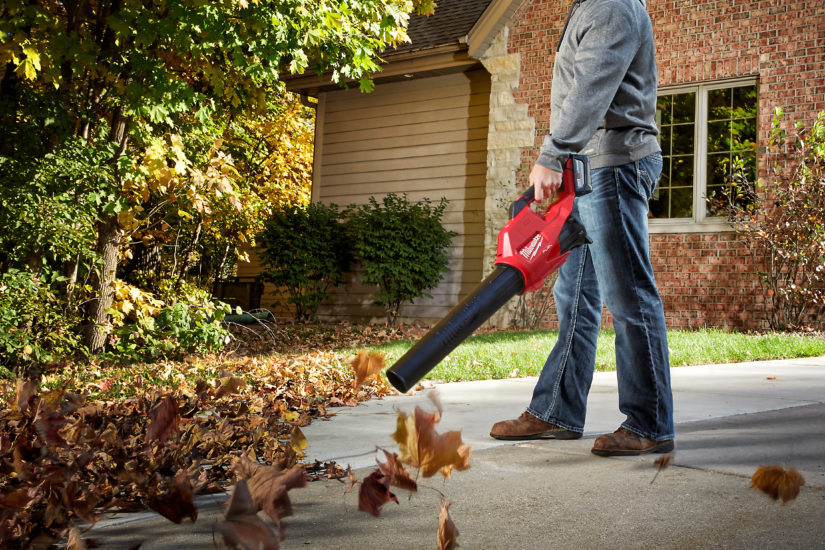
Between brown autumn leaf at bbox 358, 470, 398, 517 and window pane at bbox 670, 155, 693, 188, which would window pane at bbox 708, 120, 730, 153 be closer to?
window pane at bbox 670, 155, 693, 188

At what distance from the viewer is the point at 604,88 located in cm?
288

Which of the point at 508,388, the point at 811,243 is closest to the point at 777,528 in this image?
the point at 508,388

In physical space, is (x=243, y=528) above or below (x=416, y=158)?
below

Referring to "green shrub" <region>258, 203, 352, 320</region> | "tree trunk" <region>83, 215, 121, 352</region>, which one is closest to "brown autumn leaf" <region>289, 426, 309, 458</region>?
"tree trunk" <region>83, 215, 121, 352</region>

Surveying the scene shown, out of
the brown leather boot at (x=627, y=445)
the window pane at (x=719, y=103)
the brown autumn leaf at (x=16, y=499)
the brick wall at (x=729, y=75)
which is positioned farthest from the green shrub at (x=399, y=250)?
the brown autumn leaf at (x=16, y=499)

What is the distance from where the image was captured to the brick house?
970 cm

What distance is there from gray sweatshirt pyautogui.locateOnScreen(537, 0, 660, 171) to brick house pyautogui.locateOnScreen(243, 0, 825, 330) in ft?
24.0

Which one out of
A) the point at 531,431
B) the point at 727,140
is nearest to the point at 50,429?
the point at 531,431

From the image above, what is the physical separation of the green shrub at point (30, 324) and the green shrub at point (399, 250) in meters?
5.19

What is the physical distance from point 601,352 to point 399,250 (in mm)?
5021

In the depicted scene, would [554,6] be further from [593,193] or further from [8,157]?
[593,193]

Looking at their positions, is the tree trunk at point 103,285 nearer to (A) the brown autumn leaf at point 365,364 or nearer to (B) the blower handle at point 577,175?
(A) the brown autumn leaf at point 365,364

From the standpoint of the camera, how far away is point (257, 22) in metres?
6.31

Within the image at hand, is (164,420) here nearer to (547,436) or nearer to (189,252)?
(547,436)
